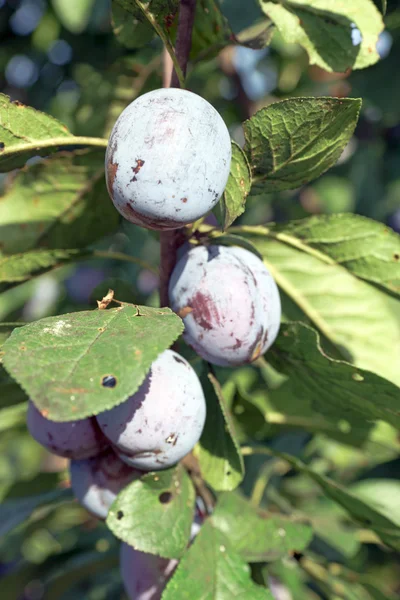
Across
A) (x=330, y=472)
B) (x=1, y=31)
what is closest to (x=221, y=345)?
(x=330, y=472)

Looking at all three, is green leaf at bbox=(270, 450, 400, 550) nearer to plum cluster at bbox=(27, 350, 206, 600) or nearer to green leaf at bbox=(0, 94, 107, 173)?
plum cluster at bbox=(27, 350, 206, 600)

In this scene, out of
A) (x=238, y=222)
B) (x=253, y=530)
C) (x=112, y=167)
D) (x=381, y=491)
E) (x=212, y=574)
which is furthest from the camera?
(x=238, y=222)

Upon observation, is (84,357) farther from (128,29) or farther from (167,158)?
(128,29)

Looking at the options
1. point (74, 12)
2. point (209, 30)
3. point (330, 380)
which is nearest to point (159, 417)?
point (330, 380)

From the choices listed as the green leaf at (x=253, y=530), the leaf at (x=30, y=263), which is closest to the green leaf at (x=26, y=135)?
the leaf at (x=30, y=263)

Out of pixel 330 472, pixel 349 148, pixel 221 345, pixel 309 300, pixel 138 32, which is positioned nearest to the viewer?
pixel 221 345

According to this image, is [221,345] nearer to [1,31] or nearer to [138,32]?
[138,32]
